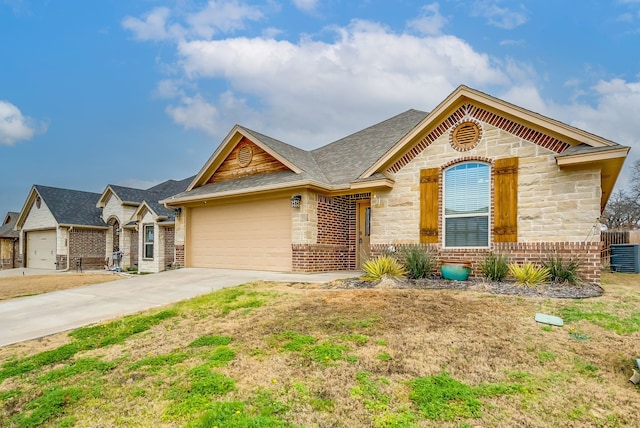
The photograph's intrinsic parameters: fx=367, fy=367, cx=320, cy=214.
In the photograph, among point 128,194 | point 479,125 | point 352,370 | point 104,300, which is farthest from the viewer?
point 128,194

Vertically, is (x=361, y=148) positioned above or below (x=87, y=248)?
above

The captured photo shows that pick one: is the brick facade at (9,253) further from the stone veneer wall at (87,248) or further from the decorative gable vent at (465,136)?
the decorative gable vent at (465,136)

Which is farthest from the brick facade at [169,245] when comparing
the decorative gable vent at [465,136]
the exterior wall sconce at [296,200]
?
the decorative gable vent at [465,136]

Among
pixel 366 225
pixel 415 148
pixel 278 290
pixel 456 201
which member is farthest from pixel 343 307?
pixel 366 225

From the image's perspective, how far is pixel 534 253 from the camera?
8391mm

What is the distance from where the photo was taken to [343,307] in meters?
6.20

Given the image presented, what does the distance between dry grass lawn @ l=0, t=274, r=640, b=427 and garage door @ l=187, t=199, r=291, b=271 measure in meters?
5.83

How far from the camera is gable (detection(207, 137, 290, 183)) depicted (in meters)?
13.4

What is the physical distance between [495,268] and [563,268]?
51.3 inches

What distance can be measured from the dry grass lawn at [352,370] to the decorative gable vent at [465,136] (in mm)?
4492

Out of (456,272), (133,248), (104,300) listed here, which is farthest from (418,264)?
(133,248)

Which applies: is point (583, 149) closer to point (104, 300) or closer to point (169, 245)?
point (104, 300)

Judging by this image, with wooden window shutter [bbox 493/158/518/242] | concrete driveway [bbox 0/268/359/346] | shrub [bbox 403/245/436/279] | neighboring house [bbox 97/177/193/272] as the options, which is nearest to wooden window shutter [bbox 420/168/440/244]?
shrub [bbox 403/245/436/279]

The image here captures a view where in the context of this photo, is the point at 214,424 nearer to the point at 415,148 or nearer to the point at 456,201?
the point at 456,201
